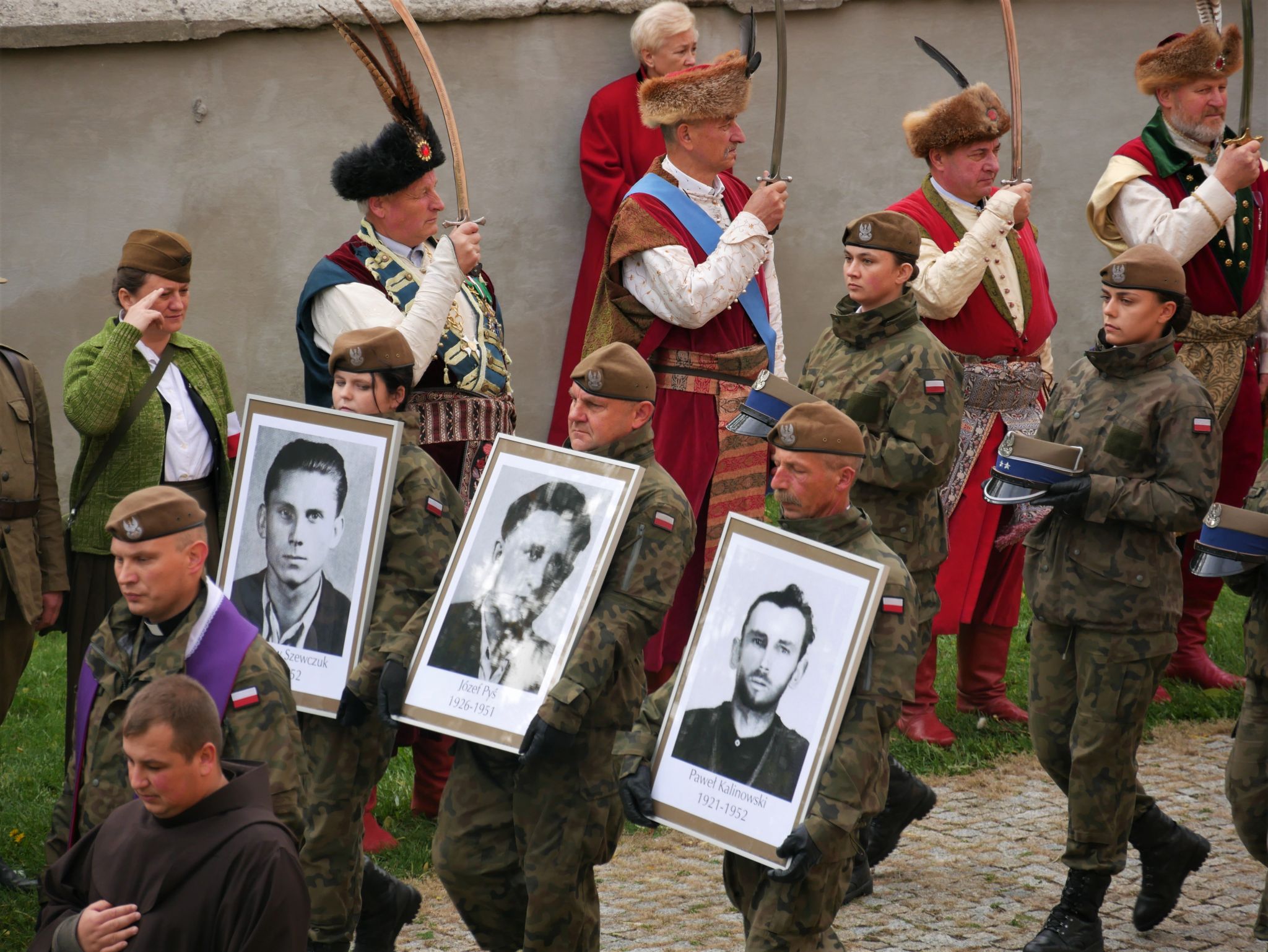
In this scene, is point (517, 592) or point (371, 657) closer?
point (517, 592)

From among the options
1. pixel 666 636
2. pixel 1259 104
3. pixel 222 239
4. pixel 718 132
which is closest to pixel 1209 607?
pixel 666 636

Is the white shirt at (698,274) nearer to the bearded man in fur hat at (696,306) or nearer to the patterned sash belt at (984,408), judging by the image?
the bearded man in fur hat at (696,306)

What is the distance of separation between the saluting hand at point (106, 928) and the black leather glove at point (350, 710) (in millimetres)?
1508

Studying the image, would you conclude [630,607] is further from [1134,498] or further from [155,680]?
[1134,498]

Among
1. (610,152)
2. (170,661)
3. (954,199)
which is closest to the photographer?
(170,661)

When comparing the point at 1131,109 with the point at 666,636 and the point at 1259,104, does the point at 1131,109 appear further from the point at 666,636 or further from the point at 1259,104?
the point at 666,636

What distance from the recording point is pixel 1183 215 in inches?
304

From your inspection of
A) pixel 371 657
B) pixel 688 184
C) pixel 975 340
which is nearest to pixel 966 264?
pixel 975 340

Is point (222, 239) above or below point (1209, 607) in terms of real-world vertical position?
above

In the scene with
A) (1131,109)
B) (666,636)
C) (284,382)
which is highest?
(1131,109)

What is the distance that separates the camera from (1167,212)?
7805mm

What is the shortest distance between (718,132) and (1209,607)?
3.40 m

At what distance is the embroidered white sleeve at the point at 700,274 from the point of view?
23.2ft

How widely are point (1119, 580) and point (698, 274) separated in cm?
227
